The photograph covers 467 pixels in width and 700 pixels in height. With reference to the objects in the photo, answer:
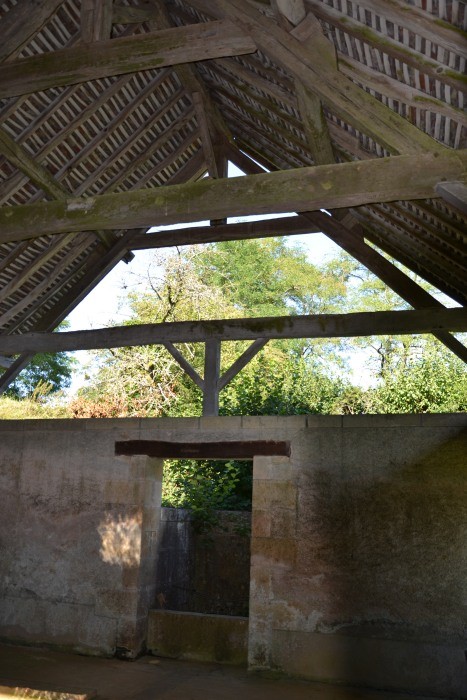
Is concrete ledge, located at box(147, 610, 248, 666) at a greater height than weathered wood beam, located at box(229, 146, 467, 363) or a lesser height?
lesser

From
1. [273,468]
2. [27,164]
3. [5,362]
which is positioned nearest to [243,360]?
[273,468]

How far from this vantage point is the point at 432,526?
16.2 feet

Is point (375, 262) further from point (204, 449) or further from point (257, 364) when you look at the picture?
point (257, 364)

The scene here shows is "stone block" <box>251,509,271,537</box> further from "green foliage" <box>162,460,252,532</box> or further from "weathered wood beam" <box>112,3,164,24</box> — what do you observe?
"weathered wood beam" <box>112,3,164,24</box>

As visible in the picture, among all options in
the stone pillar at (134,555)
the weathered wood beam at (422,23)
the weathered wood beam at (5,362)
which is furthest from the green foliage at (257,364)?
the weathered wood beam at (422,23)

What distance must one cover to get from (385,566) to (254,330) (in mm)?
3340

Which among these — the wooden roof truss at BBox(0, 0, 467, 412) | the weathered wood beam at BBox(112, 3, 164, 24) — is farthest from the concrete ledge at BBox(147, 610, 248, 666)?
the weathered wood beam at BBox(112, 3, 164, 24)

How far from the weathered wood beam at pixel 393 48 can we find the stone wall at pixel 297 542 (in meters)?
2.73

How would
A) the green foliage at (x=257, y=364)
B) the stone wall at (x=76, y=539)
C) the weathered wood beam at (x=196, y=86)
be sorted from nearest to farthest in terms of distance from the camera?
the stone wall at (x=76, y=539) → the weathered wood beam at (x=196, y=86) → the green foliage at (x=257, y=364)

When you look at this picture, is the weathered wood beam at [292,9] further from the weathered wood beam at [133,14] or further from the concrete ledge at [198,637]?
the concrete ledge at [198,637]

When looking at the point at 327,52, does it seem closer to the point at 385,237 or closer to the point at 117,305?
the point at 385,237

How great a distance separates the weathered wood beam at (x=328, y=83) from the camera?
12.8 ft

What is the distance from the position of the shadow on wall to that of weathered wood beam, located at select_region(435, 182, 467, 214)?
211 cm

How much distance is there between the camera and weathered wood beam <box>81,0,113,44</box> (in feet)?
15.9
